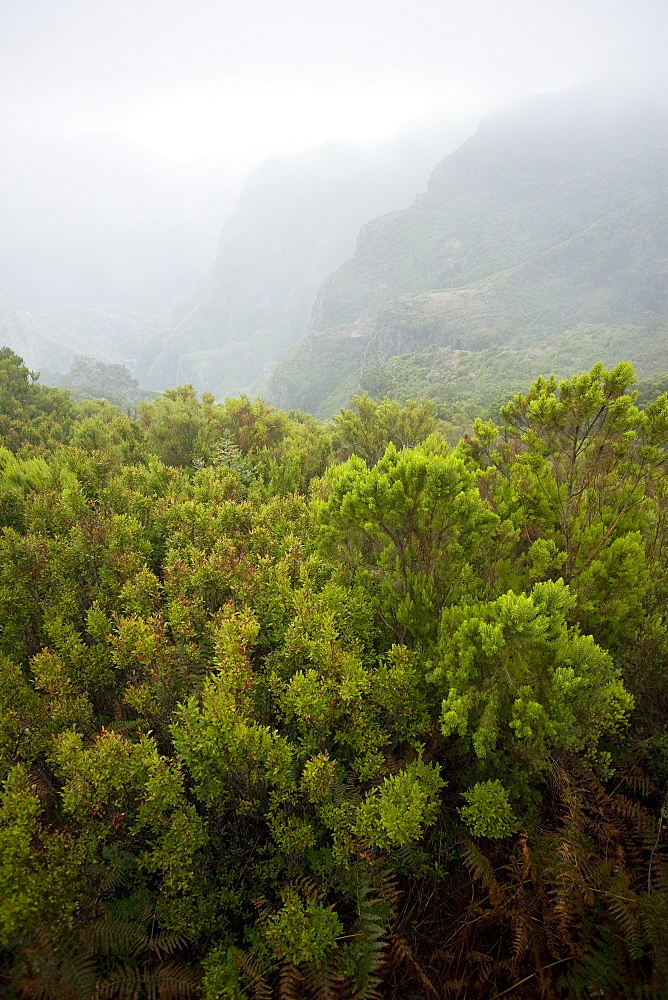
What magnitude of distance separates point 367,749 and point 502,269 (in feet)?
594

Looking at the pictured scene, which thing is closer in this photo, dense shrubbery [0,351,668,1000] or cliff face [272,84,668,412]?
dense shrubbery [0,351,668,1000]

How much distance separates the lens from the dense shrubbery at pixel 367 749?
2945mm

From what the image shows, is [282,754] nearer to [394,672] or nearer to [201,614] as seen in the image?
[394,672]

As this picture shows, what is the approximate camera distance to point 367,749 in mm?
3648

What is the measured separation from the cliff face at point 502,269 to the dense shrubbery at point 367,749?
89.5m

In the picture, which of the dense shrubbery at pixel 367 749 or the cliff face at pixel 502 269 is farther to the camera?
the cliff face at pixel 502 269

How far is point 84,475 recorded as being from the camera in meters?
7.70

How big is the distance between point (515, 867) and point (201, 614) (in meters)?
3.54

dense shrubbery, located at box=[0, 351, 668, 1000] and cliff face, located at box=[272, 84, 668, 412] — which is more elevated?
cliff face, located at box=[272, 84, 668, 412]

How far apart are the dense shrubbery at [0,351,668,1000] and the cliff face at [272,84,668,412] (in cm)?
8948

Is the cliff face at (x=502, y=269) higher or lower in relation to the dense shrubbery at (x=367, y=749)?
higher

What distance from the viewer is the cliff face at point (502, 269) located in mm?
115938

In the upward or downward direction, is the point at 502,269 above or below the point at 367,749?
above

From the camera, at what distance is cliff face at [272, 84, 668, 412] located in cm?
11594
